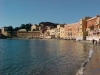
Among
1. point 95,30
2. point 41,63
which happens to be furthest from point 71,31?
point 41,63

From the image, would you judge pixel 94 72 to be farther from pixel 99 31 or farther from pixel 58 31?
pixel 58 31

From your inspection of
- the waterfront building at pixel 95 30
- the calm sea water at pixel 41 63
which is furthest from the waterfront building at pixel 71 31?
the calm sea water at pixel 41 63

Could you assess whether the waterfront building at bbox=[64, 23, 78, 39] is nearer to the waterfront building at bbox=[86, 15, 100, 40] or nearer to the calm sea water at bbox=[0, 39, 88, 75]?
the waterfront building at bbox=[86, 15, 100, 40]

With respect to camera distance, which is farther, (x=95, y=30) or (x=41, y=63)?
(x=95, y=30)

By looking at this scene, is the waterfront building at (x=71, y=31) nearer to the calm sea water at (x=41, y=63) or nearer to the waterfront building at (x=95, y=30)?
the waterfront building at (x=95, y=30)

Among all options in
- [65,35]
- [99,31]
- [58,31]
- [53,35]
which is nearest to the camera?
[99,31]

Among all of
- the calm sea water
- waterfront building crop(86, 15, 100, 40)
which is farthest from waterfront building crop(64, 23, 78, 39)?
the calm sea water

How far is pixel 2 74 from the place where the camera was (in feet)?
50.0

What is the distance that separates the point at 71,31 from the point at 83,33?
140 feet

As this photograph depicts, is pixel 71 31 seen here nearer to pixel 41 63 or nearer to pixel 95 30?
pixel 95 30

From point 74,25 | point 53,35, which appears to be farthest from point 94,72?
point 53,35

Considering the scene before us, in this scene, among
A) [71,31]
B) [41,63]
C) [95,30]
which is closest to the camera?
[41,63]

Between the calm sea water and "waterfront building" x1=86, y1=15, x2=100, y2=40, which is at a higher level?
"waterfront building" x1=86, y1=15, x2=100, y2=40

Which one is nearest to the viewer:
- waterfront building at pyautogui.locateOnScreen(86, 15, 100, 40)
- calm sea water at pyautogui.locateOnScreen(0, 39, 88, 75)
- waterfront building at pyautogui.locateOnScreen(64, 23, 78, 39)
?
calm sea water at pyautogui.locateOnScreen(0, 39, 88, 75)
